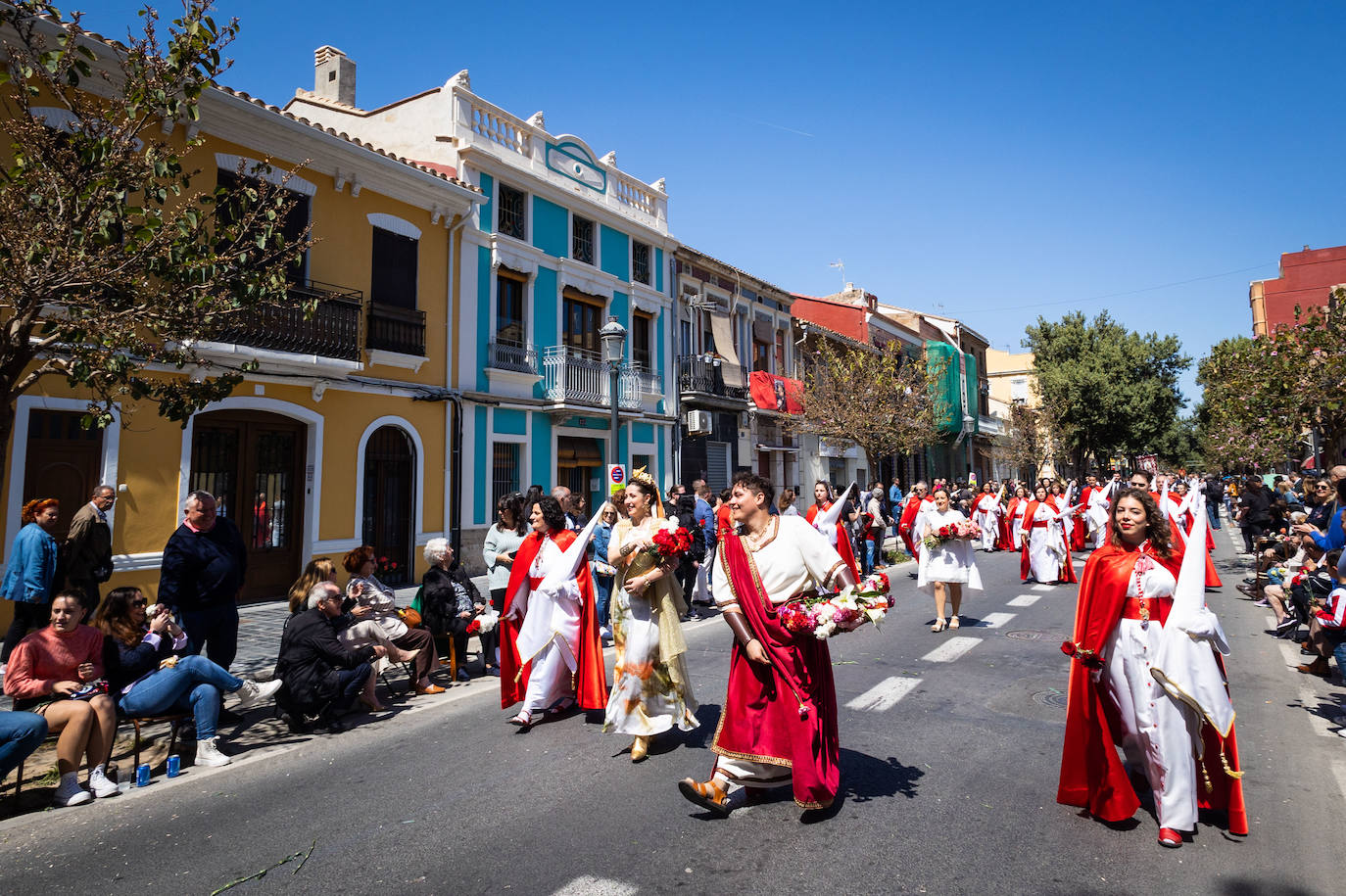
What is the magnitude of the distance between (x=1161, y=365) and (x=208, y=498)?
44.1 metres

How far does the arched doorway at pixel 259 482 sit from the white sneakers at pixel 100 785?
26.9 feet

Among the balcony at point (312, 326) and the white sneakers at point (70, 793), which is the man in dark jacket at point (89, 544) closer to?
the white sneakers at point (70, 793)

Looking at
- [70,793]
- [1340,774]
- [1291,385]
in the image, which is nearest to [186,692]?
[70,793]

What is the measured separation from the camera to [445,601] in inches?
306

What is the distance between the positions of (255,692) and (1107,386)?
133 feet

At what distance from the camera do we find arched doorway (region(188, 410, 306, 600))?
40.8ft

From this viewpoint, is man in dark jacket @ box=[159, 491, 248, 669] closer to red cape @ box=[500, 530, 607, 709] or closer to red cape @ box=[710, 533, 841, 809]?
red cape @ box=[500, 530, 607, 709]

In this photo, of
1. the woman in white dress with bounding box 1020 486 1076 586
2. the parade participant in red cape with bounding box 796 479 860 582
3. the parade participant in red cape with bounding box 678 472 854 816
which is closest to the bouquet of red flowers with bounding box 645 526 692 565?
the parade participant in red cape with bounding box 678 472 854 816

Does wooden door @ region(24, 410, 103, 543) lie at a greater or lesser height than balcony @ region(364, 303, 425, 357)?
lesser

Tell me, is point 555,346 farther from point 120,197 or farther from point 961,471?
point 961,471

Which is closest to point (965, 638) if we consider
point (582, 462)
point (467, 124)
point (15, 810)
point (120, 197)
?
point (15, 810)

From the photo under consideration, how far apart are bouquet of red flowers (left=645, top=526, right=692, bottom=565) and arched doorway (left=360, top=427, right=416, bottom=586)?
10.8 meters

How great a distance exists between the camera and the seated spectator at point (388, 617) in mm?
7219

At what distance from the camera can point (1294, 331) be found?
13.1 m
